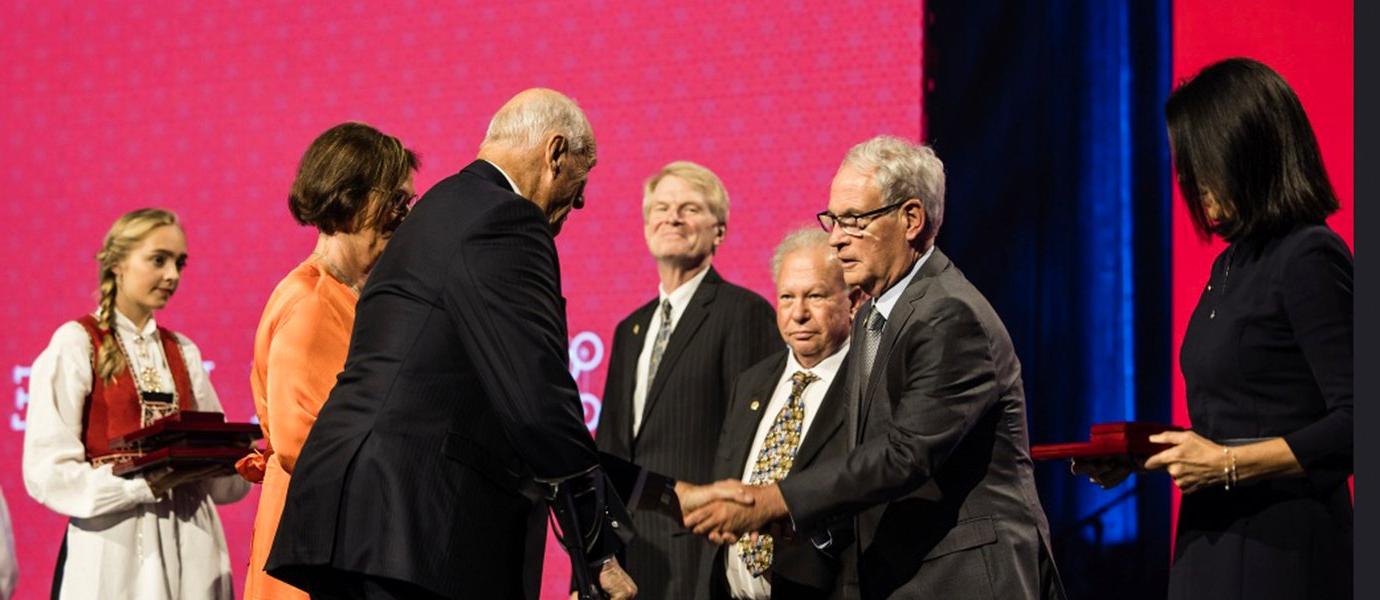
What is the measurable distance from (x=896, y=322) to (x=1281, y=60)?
2.05 meters

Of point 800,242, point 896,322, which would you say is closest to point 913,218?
point 896,322

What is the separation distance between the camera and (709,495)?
116 inches

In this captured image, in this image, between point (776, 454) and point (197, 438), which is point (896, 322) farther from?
point (197, 438)

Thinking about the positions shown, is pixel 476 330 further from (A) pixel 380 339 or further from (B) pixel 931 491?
(B) pixel 931 491

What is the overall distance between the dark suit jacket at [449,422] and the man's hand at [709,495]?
1.49 ft

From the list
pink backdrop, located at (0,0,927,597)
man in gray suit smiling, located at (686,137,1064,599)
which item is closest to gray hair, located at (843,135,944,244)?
man in gray suit smiling, located at (686,137,1064,599)

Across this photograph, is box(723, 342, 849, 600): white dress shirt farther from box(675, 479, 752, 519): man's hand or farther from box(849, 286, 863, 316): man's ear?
box(675, 479, 752, 519): man's hand

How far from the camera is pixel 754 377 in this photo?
394 centimetres

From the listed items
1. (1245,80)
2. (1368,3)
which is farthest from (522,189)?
(1368,3)

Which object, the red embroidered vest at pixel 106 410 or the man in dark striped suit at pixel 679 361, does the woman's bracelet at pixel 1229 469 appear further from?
the red embroidered vest at pixel 106 410

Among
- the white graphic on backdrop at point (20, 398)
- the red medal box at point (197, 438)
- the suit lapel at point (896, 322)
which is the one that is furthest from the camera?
the white graphic on backdrop at point (20, 398)

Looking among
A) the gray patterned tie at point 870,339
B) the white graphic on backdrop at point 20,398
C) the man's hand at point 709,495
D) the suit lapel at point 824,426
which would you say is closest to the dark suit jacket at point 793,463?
the suit lapel at point 824,426

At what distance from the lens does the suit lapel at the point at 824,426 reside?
343 cm

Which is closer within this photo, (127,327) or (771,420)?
(771,420)
